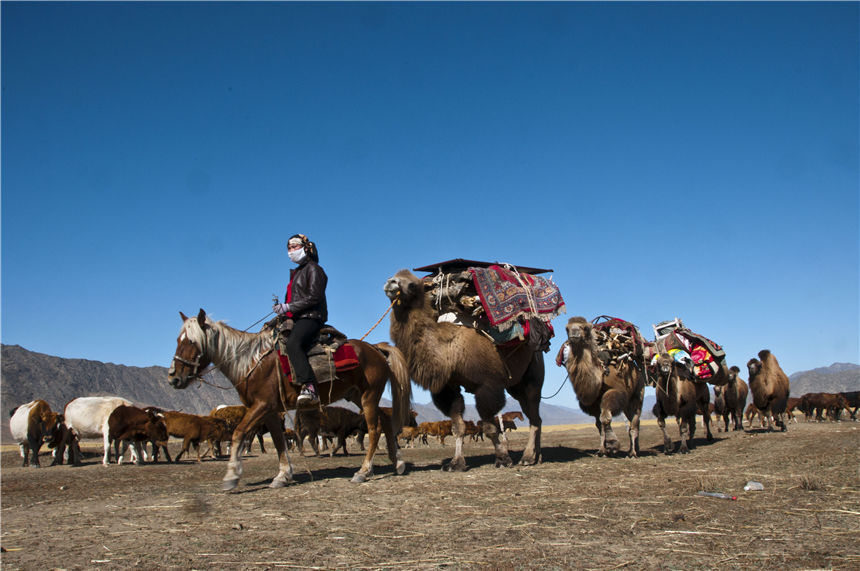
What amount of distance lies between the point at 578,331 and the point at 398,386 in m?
4.05

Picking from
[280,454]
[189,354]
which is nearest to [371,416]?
[280,454]

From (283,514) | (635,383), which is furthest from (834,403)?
(283,514)

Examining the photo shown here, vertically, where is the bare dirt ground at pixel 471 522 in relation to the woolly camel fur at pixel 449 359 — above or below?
below

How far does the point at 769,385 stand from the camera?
65.7ft

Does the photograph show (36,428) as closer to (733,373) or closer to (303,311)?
(303,311)

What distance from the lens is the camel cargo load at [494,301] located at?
1082cm

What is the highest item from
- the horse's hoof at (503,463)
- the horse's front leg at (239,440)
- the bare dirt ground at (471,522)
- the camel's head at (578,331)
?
the camel's head at (578,331)

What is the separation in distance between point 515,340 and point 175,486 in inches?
249

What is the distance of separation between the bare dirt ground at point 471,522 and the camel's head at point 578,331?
10.1 ft

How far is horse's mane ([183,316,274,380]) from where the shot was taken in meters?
9.06

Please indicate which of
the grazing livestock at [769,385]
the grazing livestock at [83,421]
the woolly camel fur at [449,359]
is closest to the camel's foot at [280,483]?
the woolly camel fur at [449,359]

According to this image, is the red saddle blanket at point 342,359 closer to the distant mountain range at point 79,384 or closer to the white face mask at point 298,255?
the white face mask at point 298,255

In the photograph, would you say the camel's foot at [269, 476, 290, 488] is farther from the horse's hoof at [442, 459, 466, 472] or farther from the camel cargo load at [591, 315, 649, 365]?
the camel cargo load at [591, 315, 649, 365]

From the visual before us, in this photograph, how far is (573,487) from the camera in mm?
7492
